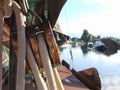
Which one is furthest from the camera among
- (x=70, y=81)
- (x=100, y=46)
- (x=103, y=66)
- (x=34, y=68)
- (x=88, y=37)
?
(x=88, y=37)

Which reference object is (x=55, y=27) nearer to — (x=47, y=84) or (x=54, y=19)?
(x=54, y=19)

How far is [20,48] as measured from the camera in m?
2.20

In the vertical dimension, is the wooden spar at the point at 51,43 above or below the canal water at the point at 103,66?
above

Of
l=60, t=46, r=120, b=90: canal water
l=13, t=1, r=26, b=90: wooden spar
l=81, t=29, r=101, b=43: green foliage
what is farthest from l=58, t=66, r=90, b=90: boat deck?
l=81, t=29, r=101, b=43: green foliage

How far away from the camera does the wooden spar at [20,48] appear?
2.17 meters

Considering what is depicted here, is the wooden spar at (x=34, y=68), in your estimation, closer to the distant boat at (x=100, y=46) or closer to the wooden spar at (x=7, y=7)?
the wooden spar at (x=7, y=7)

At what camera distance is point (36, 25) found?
7.77 feet

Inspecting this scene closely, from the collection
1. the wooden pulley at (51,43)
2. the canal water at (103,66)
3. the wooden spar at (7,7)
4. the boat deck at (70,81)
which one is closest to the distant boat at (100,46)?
the canal water at (103,66)

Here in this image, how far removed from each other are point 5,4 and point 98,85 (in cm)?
205

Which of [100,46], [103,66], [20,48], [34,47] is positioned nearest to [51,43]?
[34,47]

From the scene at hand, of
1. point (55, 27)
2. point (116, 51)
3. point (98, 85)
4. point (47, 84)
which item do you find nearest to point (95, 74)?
point (98, 85)

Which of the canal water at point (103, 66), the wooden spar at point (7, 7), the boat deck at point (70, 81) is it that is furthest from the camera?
the canal water at point (103, 66)

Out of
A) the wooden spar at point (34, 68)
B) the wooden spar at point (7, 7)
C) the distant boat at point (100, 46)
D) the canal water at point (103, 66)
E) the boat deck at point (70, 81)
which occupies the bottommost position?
the distant boat at point (100, 46)

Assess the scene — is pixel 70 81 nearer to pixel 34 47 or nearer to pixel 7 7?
pixel 34 47
